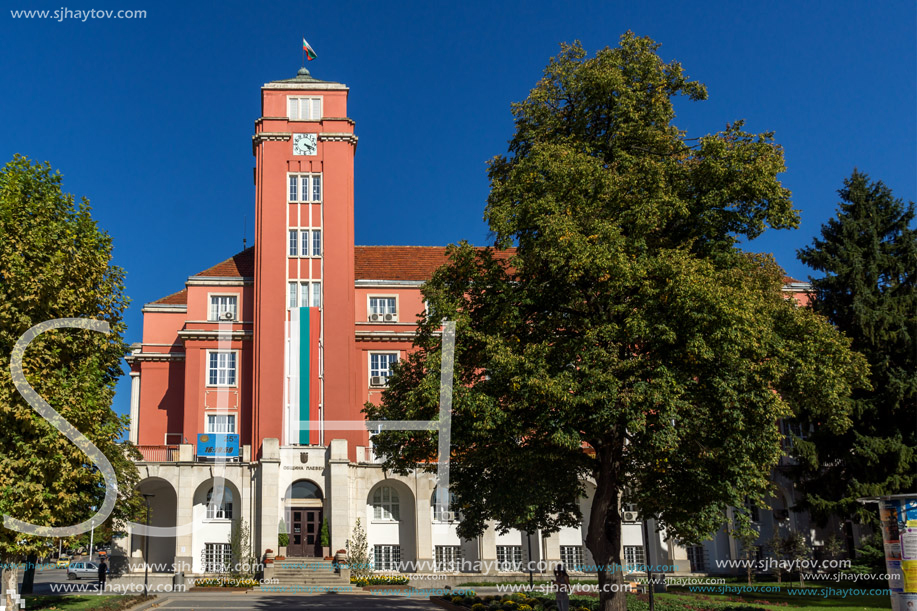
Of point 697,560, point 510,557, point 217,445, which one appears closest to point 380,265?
point 217,445

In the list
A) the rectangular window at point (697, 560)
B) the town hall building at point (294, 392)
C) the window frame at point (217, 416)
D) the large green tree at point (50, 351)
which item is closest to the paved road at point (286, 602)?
the large green tree at point (50, 351)

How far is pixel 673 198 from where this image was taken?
1980 centimetres

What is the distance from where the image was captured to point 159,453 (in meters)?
42.0

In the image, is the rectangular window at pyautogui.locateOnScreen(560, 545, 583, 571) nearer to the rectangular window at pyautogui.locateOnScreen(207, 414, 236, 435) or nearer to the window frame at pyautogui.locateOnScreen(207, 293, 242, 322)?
the rectangular window at pyautogui.locateOnScreen(207, 414, 236, 435)

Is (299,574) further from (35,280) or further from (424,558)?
(35,280)

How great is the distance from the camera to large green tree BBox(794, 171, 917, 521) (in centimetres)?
3148

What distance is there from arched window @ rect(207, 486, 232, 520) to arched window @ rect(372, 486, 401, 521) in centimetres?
757

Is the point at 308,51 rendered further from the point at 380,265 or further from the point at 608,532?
the point at 608,532

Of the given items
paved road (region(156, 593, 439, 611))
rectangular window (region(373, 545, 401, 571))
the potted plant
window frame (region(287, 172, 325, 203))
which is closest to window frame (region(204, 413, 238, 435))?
the potted plant

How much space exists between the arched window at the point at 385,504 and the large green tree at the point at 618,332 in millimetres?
22455

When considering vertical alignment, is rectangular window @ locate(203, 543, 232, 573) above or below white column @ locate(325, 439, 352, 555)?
below

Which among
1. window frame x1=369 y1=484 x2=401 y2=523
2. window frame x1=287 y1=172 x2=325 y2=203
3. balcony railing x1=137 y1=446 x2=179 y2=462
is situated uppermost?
window frame x1=287 y1=172 x2=325 y2=203

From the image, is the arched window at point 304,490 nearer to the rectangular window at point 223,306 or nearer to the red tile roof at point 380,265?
the rectangular window at point 223,306

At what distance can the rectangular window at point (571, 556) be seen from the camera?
143 ft
